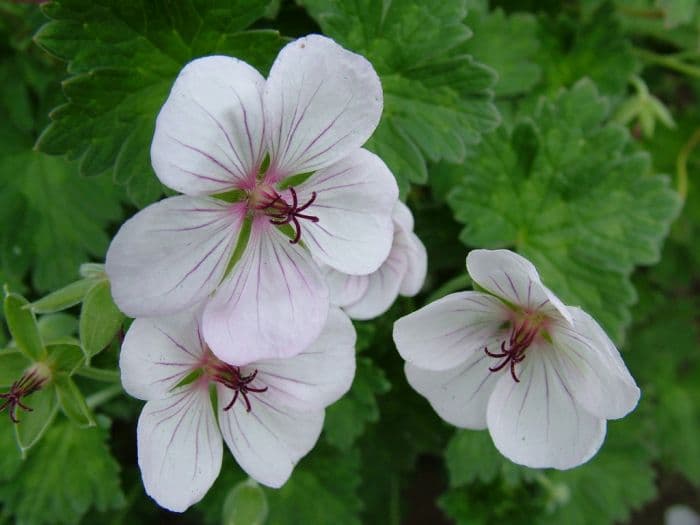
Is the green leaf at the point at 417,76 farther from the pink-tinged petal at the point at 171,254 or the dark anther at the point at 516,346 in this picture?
the pink-tinged petal at the point at 171,254

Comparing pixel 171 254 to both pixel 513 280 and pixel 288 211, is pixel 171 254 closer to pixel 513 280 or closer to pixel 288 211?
pixel 288 211

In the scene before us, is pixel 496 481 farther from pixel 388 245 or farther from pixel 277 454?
pixel 388 245

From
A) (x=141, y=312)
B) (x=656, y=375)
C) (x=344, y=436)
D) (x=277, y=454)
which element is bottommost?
(x=656, y=375)

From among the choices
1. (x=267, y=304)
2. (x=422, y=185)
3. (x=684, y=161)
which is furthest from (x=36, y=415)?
(x=684, y=161)

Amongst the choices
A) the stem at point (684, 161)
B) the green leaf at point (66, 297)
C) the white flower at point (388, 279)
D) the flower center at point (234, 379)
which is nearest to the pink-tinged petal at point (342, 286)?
the white flower at point (388, 279)

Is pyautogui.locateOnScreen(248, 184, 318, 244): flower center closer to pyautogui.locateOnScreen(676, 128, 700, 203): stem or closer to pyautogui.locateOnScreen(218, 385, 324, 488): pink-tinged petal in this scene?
pyautogui.locateOnScreen(218, 385, 324, 488): pink-tinged petal

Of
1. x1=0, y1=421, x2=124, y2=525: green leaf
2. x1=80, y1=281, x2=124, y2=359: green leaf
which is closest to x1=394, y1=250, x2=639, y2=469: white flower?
x1=80, y1=281, x2=124, y2=359: green leaf

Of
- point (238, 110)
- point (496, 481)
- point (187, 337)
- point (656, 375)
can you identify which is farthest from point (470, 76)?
point (656, 375)
